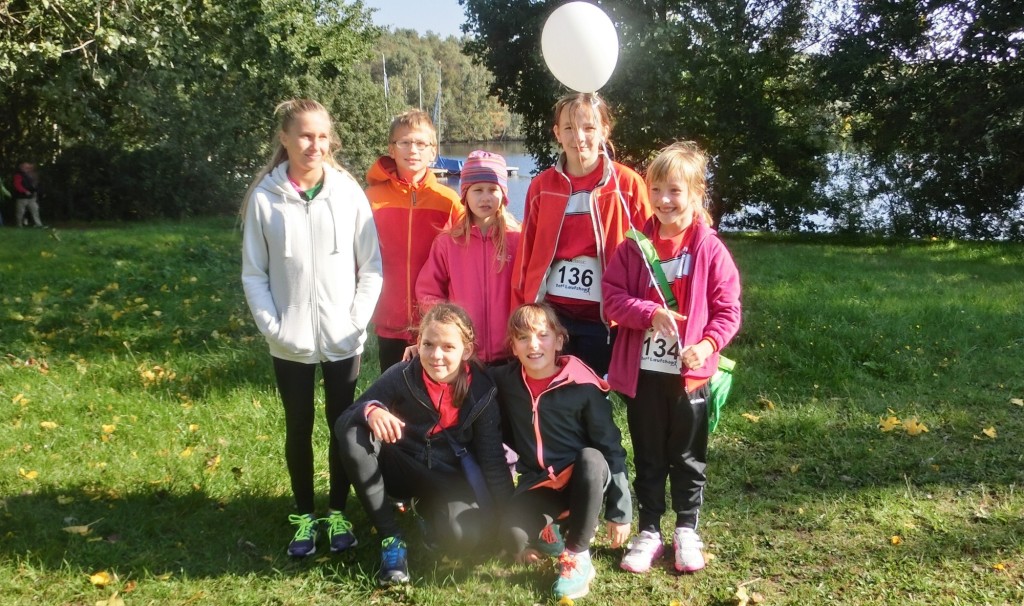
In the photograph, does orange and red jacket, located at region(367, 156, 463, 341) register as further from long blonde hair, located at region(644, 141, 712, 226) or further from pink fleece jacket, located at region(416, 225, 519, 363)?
long blonde hair, located at region(644, 141, 712, 226)

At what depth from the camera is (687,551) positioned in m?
3.34

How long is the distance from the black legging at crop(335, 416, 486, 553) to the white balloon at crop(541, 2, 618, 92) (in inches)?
69.3

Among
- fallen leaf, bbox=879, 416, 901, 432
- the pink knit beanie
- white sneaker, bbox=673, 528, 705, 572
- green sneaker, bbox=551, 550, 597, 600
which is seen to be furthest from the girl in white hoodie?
fallen leaf, bbox=879, 416, 901, 432

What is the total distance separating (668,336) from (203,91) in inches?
740

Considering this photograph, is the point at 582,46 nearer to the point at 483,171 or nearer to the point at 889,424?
the point at 483,171

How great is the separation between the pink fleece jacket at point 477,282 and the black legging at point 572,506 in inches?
24.4

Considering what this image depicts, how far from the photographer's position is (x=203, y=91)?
762 inches

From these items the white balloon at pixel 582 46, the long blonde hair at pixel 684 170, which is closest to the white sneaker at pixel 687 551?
the long blonde hair at pixel 684 170

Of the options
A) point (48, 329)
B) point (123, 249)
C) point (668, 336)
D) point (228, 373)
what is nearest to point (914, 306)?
point (668, 336)

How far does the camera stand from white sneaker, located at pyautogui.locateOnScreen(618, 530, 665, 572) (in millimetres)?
3318

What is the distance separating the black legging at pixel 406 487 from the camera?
320cm

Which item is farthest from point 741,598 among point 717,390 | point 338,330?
point 338,330

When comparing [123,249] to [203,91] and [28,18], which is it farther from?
[203,91]

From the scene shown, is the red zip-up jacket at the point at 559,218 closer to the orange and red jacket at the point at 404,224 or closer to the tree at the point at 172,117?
the orange and red jacket at the point at 404,224
